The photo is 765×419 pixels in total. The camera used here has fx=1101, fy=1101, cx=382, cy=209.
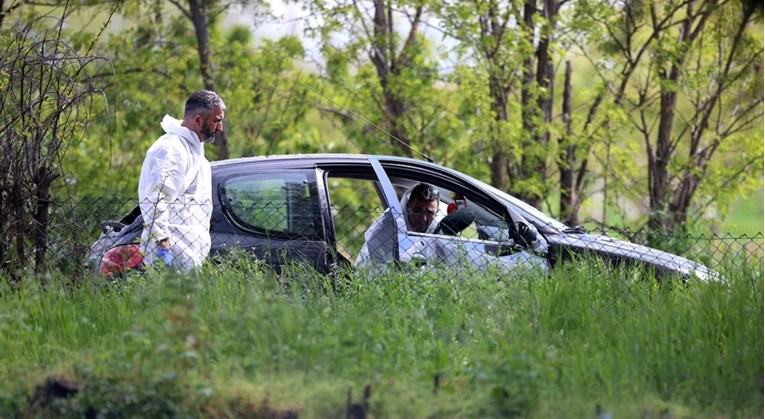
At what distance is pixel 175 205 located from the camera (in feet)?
23.7

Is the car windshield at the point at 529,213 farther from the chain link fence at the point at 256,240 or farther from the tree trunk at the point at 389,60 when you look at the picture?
the tree trunk at the point at 389,60

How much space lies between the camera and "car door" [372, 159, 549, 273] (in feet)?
24.7

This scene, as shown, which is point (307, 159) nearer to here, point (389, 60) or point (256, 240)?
point (256, 240)

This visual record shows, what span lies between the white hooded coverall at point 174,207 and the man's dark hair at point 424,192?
1.62 m

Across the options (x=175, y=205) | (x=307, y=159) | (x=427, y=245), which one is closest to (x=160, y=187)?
(x=175, y=205)

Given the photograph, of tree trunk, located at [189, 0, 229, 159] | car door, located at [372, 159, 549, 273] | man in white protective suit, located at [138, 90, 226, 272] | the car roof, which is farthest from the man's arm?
tree trunk, located at [189, 0, 229, 159]

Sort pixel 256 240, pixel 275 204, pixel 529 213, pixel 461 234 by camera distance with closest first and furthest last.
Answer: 1. pixel 256 240
2. pixel 275 204
3. pixel 461 234
4. pixel 529 213

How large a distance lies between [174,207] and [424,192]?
1.93 metres

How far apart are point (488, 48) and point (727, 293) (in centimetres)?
746

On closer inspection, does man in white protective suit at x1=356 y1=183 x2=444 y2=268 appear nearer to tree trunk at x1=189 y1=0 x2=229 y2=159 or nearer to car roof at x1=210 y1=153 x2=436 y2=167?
car roof at x1=210 y1=153 x2=436 y2=167

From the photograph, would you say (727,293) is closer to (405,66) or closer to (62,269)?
(62,269)

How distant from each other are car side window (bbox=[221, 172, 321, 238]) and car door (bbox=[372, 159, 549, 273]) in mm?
568

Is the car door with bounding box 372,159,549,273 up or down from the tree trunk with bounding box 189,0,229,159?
down

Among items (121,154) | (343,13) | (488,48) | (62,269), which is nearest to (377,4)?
(343,13)
